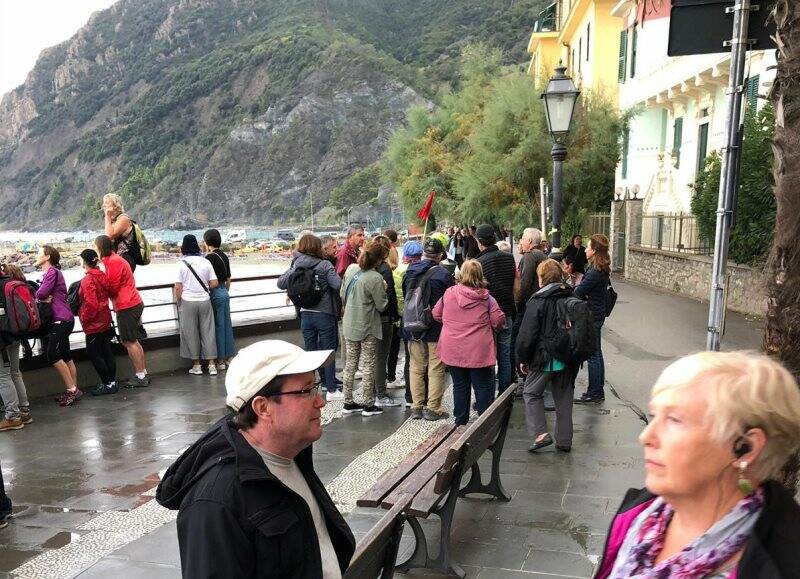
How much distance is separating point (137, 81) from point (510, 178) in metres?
162

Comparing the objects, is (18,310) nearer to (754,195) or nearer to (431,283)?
(431,283)

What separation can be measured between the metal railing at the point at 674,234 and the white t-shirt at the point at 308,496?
16.1 m

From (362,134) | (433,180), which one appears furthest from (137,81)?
(433,180)

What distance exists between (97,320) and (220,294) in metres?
1.67

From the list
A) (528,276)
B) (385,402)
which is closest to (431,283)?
(528,276)

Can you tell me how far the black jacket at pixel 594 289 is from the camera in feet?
23.0

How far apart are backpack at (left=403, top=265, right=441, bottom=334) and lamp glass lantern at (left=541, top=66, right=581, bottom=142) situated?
3353 millimetres

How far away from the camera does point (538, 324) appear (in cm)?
555

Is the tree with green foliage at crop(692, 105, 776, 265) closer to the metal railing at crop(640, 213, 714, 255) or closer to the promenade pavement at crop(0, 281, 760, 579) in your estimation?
the metal railing at crop(640, 213, 714, 255)

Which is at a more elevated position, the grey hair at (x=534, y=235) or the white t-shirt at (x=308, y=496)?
the grey hair at (x=534, y=235)

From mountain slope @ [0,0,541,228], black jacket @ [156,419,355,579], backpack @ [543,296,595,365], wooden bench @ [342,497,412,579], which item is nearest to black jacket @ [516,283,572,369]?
backpack @ [543,296,595,365]

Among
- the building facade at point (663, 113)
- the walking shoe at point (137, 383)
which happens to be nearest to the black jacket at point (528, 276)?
the walking shoe at point (137, 383)

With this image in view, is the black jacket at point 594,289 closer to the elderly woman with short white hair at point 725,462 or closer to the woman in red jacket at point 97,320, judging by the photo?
the elderly woman with short white hair at point 725,462

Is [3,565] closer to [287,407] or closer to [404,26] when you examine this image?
[287,407]
